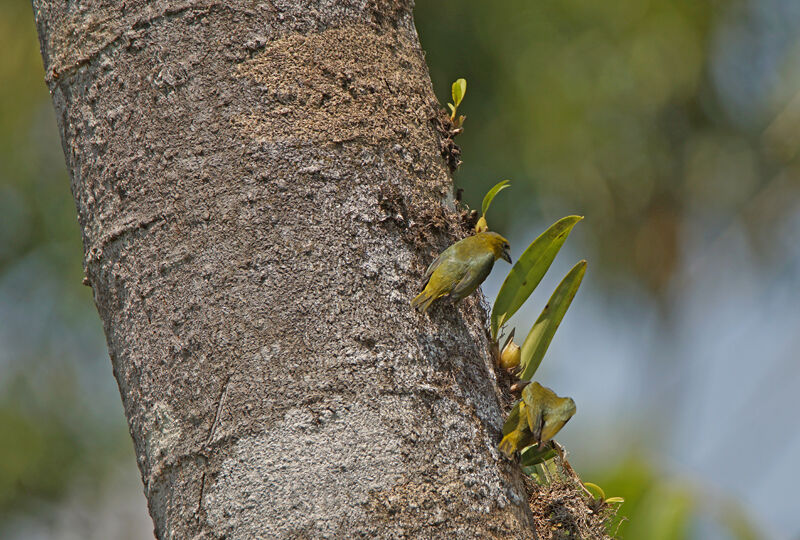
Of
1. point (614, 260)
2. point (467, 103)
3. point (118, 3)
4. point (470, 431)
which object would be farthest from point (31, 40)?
point (470, 431)

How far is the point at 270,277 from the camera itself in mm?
857

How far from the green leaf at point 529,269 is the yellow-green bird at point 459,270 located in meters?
0.17

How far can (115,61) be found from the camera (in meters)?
0.92

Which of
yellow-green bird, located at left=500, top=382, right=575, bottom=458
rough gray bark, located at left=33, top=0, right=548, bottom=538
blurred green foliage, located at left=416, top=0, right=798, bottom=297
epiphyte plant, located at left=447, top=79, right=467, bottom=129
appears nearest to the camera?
rough gray bark, located at left=33, top=0, right=548, bottom=538

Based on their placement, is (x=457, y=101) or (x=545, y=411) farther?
(x=457, y=101)

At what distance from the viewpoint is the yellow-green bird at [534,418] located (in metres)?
0.92

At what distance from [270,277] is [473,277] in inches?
10.3

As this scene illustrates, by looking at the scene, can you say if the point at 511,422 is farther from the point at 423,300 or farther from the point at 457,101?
the point at 457,101

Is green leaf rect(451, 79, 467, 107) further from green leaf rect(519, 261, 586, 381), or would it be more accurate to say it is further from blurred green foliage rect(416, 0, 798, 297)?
blurred green foliage rect(416, 0, 798, 297)

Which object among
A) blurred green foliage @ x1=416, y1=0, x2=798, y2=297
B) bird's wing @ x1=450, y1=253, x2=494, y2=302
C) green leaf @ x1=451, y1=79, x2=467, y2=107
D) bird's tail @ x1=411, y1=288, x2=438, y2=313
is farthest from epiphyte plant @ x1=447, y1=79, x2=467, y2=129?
blurred green foliage @ x1=416, y1=0, x2=798, y2=297

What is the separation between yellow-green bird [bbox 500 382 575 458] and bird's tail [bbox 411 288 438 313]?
179mm

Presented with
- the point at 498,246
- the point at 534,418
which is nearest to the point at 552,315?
the point at 498,246

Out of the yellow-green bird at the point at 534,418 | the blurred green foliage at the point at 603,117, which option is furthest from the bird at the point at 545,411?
the blurred green foliage at the point at 603,117

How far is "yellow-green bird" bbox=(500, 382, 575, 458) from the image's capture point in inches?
36.0
